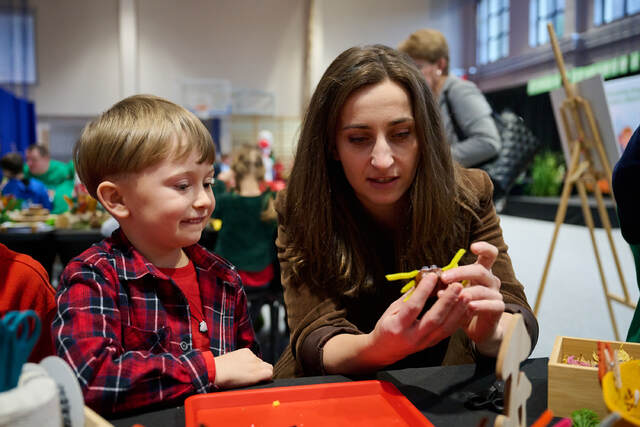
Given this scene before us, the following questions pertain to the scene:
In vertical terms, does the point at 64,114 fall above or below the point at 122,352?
above

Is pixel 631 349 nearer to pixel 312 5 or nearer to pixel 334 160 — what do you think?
pixel 334 160

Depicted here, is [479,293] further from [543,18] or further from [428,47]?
[543,18]

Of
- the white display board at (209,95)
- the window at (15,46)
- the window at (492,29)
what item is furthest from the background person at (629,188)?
the window at (15,46)

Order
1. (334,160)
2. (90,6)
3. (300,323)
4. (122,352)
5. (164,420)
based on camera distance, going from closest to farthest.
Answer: (164,420) < (122,352) < (300,323) < (334,160) < (90,6)

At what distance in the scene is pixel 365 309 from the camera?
1421 mm

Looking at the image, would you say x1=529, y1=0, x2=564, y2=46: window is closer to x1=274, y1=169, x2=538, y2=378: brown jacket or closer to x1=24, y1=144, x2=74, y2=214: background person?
x1=24, y1=144, x2=74, y2=214: background person

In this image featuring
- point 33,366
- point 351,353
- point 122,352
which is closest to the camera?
point 33,366

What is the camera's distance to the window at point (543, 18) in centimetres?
1048

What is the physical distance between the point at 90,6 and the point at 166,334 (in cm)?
1348

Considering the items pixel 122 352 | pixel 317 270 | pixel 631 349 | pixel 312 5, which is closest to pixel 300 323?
pixel 317 270

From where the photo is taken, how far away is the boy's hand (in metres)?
0.93

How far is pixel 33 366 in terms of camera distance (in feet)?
1.89

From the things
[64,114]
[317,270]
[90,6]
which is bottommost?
[317,270]

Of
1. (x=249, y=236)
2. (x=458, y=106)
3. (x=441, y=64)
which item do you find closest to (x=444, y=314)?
(x=458, y=106)
